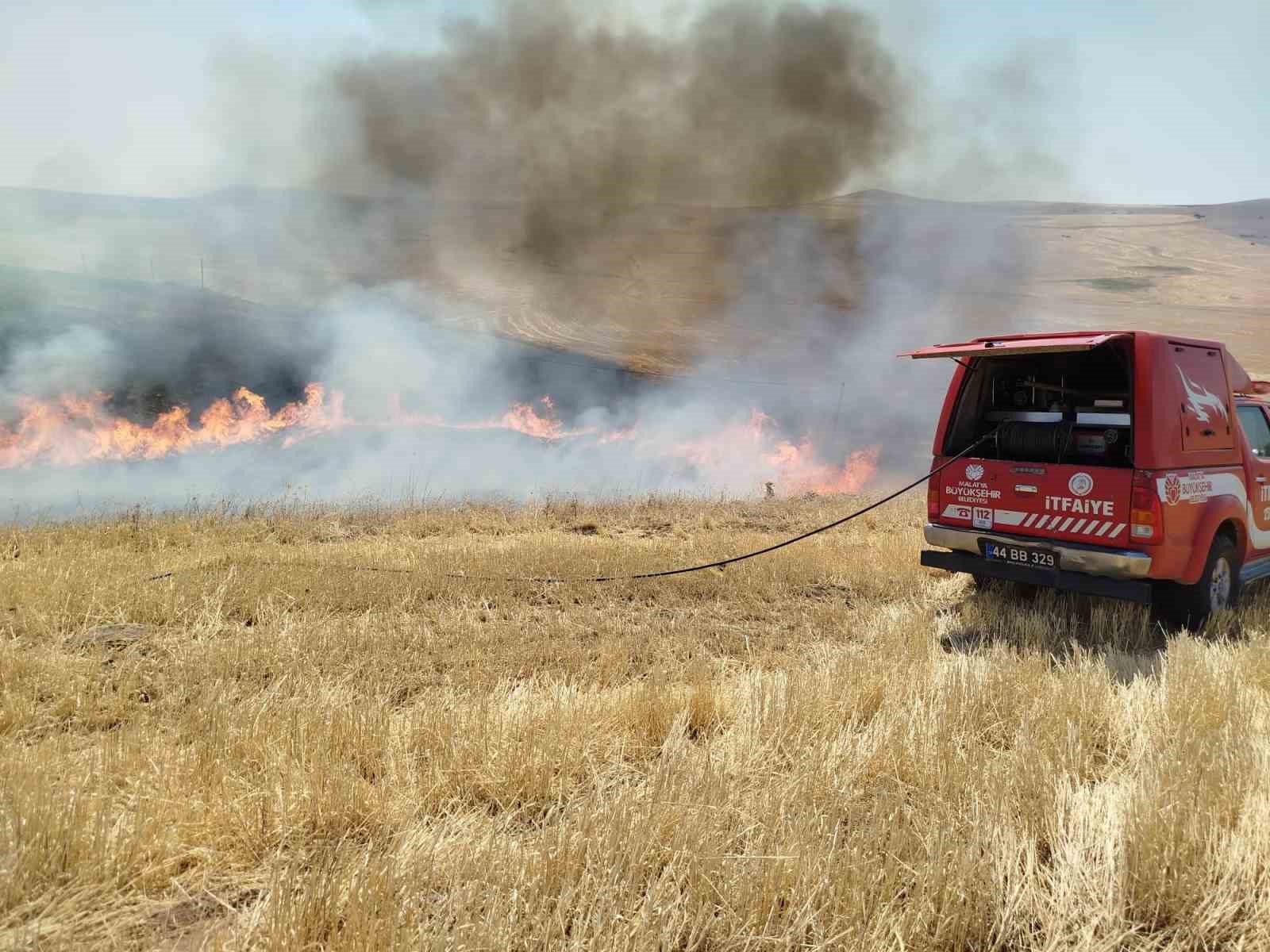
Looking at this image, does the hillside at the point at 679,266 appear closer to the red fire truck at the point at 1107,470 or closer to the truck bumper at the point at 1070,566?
the red fire truck at the point at 1107,470

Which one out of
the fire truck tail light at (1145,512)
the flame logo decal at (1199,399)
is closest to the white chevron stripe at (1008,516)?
the fire truck tail light at (1145,512)

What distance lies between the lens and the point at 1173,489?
4.70m

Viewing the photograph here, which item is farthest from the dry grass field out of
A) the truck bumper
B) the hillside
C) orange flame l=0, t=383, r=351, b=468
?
the hillside

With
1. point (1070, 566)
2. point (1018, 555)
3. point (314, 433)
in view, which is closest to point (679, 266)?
point (314, 433)

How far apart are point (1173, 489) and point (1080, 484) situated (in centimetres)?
50

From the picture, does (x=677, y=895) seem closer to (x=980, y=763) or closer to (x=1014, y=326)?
Result: (x=980, y=763)

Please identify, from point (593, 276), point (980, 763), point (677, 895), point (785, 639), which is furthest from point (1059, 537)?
point (593, 276)

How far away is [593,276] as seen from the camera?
38.2 metres

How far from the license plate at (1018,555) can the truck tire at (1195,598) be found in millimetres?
725

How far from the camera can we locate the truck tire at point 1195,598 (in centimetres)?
492

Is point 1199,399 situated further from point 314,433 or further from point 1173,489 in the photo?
point 314,433

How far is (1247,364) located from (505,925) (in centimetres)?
3163

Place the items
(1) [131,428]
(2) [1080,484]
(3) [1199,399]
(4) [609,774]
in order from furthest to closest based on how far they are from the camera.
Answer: (1) [131,428] < (3) [1199,399] < (2) [1080,484] < (4) [609,774]

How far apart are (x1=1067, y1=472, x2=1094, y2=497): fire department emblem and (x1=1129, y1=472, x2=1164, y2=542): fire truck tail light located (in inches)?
9.5
